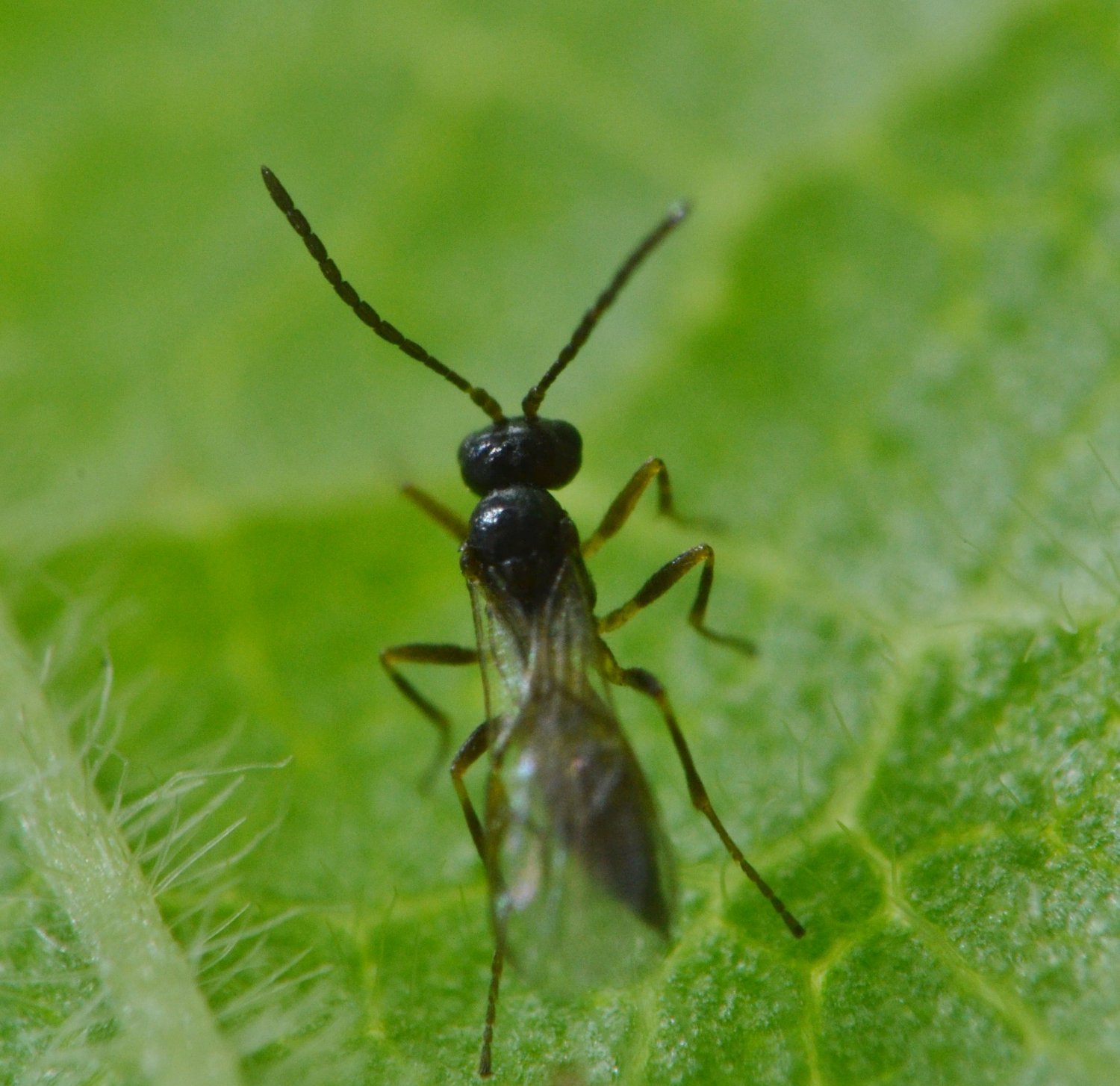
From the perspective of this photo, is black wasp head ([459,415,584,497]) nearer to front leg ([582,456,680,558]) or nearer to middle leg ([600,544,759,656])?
front leg ([582,456,680,558])

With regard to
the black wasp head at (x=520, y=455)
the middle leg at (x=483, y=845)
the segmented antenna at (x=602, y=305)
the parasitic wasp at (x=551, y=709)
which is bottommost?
the middle leg at (x=483, y=845)

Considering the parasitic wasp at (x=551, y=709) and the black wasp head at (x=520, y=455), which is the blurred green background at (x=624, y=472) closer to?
the parasitic wasp at (x=551, y=709)

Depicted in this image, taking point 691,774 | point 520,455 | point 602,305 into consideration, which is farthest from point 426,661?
point 602,305

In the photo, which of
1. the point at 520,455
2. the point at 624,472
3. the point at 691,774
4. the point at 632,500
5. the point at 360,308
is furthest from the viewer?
the point at 624,472

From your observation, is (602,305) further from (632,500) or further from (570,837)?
(570,837)

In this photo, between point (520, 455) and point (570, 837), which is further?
point (520, 455)

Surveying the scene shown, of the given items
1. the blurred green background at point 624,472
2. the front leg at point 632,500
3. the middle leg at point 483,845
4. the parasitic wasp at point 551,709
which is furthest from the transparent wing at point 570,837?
the front leg at point 632,500

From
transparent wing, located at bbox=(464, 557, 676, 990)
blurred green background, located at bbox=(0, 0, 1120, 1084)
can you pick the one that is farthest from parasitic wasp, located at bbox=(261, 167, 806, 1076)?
blurred green background, located at bbox=(0, 0, 1120, 1084)
